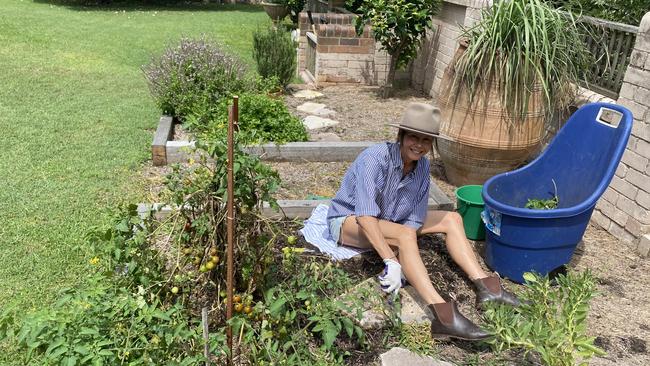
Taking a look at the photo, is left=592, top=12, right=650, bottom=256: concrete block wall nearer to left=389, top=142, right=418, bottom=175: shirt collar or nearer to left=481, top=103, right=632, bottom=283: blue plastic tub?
left=481, top=103, right=632, bottom=283: blue plastic tub

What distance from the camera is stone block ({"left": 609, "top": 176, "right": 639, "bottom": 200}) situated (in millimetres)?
3881

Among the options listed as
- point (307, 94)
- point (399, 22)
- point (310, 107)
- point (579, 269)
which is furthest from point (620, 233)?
point (307, 94)

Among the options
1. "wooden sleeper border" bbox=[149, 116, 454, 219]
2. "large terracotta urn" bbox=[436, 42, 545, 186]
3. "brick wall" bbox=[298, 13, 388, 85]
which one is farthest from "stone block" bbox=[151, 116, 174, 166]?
"brick wall" bbox=[298, 13, 388, 85]

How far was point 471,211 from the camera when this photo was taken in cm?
375

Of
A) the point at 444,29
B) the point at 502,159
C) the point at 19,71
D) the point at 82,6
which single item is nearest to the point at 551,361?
the point at 502,159

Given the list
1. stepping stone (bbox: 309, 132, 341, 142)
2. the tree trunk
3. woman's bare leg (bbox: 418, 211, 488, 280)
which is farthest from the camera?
the tree trunk

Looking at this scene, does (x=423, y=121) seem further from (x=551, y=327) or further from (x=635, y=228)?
(x=635, y=228)

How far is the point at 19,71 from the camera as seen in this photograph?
Result: 7969mm

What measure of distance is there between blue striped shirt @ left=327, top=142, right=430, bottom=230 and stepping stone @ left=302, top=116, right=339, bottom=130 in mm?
3064

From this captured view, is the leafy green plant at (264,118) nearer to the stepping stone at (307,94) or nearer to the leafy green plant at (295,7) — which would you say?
the stepping stone at (307,94)

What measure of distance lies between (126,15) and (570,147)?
632 inches

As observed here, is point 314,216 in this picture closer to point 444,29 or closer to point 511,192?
point 511,192

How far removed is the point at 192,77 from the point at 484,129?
3.20 m

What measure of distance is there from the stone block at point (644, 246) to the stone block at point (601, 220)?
1.16ft
